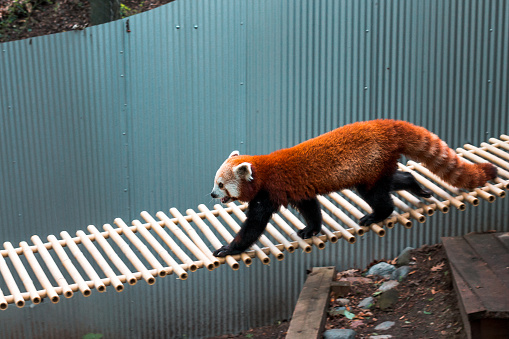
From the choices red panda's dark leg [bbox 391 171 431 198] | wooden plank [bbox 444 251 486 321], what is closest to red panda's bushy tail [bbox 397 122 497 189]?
red panda's dark leg [bbox 391 171 431 198]

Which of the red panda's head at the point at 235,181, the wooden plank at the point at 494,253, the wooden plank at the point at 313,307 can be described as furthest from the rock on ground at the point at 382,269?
the red panda's head at the point at 235,181

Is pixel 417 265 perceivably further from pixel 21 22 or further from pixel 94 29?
pixel 21 22

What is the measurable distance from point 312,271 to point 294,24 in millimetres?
2272

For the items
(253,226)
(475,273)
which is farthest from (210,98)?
(475,273)

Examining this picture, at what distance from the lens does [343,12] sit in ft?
16.8

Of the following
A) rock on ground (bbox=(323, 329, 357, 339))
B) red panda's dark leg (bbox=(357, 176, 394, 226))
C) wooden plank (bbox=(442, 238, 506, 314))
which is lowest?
rock on ground (bbox=(323, 329, 357, 339))

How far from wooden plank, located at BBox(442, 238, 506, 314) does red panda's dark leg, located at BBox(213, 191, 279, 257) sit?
1.33 meters

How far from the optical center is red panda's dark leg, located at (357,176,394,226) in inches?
151

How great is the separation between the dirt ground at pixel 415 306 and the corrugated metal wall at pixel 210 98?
331 mm

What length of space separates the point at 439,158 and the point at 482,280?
86 centimetres

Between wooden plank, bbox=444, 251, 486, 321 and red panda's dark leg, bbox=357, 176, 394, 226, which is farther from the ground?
red panda's dark leg, bbox=357, 176, 394, 226

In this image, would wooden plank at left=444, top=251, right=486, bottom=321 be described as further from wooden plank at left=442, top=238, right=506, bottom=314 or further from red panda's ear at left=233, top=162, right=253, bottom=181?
red panda's ear at left=233, top=162, right=253, bottom=181

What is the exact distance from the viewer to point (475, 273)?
3.80 meters

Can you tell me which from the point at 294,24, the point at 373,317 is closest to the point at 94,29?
the point at 294,24
